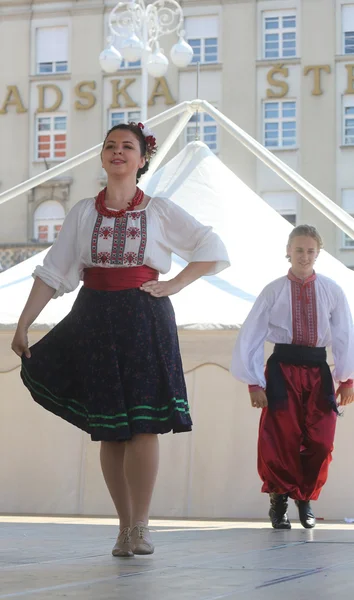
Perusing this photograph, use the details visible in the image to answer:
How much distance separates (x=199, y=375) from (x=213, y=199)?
5.04 feet

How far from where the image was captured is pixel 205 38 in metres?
29.0

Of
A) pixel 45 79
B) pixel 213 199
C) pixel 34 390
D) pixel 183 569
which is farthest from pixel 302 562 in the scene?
pixel 45 79

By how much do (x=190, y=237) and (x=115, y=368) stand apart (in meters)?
0.54

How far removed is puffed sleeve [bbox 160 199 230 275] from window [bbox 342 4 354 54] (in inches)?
980

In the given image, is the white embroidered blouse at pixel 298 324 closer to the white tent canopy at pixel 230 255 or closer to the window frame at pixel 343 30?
the white tent canopy at pixel 230 255

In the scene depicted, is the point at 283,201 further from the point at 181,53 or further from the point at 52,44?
the point at 181,53

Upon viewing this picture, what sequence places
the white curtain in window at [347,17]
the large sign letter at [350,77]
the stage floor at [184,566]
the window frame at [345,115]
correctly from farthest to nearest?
1. the white curtain in window at [347,17]
2. the large sign letter at [350,77]
3. the window frame at [345,115]
4. the stage floor at [184,566]

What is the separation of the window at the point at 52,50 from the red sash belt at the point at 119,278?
87.5 feet

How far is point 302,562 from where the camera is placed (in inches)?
135

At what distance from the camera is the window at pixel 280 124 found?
28.3 meters

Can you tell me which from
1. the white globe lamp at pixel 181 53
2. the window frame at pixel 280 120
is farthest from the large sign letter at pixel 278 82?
the white globe lamp at pixel 181 53

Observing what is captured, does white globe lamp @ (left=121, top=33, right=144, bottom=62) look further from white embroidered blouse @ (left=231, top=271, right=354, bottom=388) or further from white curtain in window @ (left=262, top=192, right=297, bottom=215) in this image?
white curtain in window @ (left=262, top=192, right=297, bottom=215)

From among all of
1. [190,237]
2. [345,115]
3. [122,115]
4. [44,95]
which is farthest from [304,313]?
[44,95]

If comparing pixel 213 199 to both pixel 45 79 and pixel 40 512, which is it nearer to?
pixel 40 512
